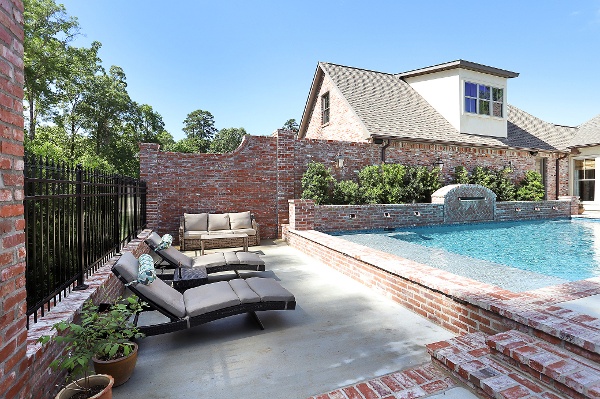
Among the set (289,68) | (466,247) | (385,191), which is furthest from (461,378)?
(289,68)

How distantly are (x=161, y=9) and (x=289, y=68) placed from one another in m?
7.32

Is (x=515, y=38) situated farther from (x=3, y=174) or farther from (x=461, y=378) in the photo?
(x=3, y=174)

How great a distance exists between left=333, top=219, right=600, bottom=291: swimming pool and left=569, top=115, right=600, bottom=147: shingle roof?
7186mm

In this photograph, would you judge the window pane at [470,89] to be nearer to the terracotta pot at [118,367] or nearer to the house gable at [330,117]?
the house gable at [330,117]

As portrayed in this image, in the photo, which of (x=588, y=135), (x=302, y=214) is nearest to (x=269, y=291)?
(x=302, y=214)

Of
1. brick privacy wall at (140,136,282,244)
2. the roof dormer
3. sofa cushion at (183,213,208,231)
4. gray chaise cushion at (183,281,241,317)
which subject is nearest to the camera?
gray chaise cushion at (183,281,241,317)

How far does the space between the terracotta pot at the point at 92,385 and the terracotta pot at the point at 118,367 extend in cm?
34

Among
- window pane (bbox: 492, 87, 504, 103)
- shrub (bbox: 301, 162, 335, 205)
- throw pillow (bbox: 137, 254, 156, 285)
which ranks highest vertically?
window pane (bbox: 492, 87, 504, 103)

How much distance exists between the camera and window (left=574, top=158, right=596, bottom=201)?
1752 cm

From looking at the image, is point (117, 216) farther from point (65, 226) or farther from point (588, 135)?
point (588, 135)

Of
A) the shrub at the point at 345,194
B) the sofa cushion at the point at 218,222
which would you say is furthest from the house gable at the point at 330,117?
the sofa cushion at the point at 218,222

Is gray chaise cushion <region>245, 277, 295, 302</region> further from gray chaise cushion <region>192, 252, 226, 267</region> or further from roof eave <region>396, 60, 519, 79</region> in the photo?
roof eave <region>396, 60, 519, 79</region>

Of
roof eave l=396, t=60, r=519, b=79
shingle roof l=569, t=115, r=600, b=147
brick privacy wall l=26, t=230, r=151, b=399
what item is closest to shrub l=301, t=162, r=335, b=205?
brick privacy wall l=26, t=230, r=151, b=399

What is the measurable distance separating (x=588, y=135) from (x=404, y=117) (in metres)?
11.5
